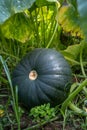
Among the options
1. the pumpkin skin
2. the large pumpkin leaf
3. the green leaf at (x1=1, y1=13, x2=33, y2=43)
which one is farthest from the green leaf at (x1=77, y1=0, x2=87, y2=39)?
the green leaf at (x1=1, y1=13, x2=33, y2=43)

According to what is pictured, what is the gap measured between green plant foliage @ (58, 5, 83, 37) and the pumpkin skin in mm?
229

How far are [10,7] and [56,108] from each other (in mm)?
625

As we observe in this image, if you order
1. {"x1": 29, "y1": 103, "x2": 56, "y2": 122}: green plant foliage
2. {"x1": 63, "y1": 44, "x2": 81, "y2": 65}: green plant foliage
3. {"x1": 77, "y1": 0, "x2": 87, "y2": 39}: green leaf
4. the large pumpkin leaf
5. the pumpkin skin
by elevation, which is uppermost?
the large pumpkin leaf

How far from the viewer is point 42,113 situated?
1.83 metres

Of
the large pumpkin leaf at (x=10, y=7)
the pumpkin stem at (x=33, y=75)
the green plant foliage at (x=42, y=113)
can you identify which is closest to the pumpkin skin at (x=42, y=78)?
the pumpkin stem at (x=33, y=75)

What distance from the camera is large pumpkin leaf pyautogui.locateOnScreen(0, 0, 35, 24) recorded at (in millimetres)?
1787

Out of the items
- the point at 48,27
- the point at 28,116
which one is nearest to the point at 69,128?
the point at 28,116

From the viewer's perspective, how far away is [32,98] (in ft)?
6.66

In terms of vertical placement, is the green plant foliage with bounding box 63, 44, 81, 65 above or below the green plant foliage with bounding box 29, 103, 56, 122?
above

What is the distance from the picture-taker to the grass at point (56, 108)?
1906 millimetres

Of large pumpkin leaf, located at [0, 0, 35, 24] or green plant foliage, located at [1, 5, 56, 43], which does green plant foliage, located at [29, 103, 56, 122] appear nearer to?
large pumpkin leaf, located at [0, 0, 35, 24]

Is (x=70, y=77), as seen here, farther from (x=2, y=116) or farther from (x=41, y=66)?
(x=2, y=116)

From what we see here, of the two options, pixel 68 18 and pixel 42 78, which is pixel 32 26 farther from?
pixel 42 78

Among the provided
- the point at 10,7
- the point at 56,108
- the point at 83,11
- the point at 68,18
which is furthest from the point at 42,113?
the point at 83,11
